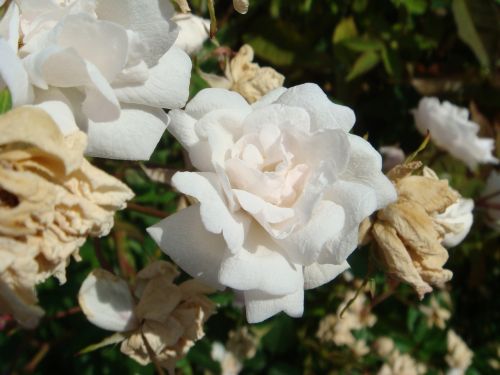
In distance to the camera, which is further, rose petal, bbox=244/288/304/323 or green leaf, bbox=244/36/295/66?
green leaf, bbox=244/36/295/66

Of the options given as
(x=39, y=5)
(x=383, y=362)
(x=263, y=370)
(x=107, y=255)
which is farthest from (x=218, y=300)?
(x=39, y=5)

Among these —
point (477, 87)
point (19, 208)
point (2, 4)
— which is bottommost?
point (477, 87)

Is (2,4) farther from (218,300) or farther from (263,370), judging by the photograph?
(263,370)

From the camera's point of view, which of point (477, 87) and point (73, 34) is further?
point (477, 87)

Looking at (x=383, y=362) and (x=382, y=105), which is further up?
(x=382, y=105)

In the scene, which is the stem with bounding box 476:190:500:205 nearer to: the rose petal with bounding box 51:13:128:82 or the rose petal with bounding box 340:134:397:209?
the rose petal with bounding box 340:134:397:209


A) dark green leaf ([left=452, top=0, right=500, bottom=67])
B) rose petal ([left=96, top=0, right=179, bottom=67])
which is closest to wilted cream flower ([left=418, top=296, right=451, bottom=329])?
dark green leaf ([left=452, top=0, right=500, bottom=67])

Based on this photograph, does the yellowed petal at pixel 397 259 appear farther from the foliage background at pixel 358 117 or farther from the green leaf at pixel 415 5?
the green leaf at pixel 415 5
